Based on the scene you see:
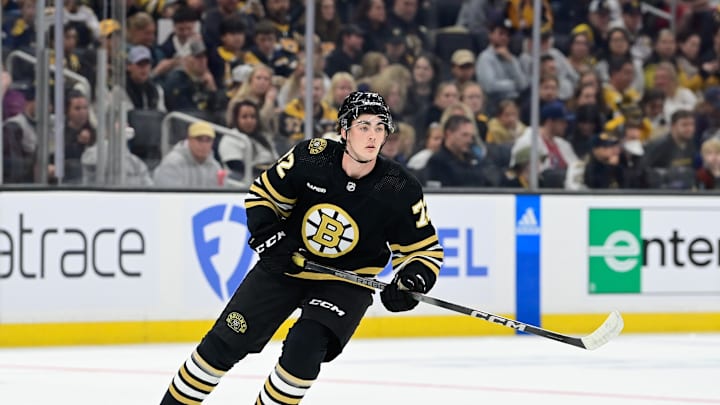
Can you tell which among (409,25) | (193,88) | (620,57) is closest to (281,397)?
(193,88)

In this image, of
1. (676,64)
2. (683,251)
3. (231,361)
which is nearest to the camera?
(231,361)

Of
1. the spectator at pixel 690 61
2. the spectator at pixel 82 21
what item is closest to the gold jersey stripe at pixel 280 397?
the spectator at pixel 82 21

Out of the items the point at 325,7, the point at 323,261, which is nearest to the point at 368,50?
the point at 325,7

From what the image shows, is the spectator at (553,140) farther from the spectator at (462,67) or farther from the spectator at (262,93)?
the spectator at (262,93)

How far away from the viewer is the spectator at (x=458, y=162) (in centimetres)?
777

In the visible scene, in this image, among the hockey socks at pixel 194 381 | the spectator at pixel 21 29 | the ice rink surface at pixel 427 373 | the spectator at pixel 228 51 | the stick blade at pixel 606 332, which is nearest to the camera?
the hockey socks at pixel 194 381

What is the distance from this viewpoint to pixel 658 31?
8.93 metres

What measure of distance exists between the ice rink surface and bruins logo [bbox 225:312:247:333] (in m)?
1.40

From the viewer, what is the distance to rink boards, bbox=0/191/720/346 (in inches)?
274

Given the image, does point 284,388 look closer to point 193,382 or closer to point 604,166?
point 193,382

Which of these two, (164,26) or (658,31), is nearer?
(164,26)

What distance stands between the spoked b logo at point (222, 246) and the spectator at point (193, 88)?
20.6 inches

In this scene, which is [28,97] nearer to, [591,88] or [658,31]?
[591,88]

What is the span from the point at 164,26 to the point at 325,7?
0.88 metres
